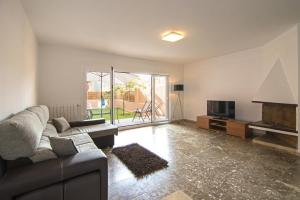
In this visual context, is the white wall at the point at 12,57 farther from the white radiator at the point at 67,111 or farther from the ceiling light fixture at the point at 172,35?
the ceiling light fixture at the point at 172,35

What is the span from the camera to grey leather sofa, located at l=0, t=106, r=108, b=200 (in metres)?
1.28

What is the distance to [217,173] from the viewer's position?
2.42 m

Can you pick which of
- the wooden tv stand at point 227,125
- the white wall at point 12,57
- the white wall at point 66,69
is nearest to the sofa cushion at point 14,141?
the white wall at point 12,57

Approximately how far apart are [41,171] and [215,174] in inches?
89.7

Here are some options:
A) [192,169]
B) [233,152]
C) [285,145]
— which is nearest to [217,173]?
[192,169]

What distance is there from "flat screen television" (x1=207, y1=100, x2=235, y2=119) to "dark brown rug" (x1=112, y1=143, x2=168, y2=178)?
116 inches

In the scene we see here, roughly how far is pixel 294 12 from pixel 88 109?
5.09 m

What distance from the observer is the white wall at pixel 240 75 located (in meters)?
3.29

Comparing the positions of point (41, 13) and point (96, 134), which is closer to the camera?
point (41, 13)

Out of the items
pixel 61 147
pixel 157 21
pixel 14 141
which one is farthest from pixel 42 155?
pixel 157 21

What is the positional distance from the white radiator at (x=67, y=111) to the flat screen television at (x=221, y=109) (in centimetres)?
416

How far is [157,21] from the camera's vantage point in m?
2.74

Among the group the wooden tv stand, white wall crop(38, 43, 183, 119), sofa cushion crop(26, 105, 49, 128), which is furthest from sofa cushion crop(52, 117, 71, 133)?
the wooden tv stand

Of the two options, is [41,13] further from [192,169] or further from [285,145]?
[285,145]
